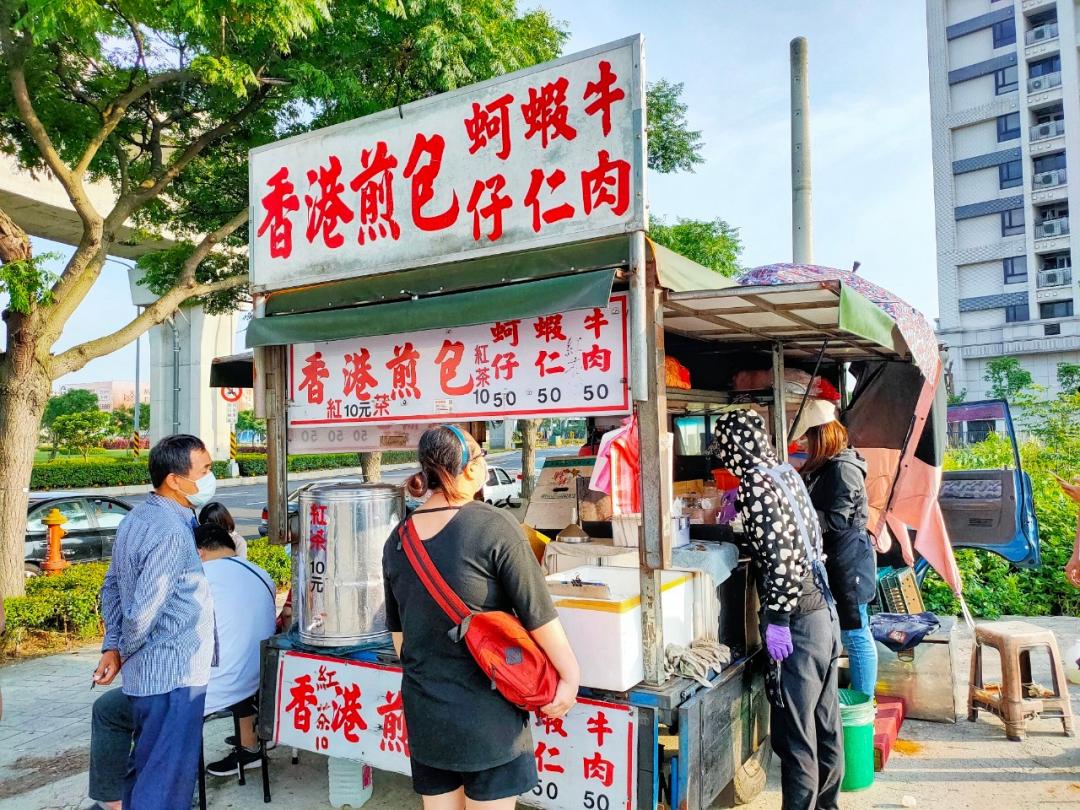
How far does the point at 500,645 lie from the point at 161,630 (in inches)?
64.5

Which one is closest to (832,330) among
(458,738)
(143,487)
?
(458,738)

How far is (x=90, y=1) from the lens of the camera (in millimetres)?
5883

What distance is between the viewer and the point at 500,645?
2.27 metres

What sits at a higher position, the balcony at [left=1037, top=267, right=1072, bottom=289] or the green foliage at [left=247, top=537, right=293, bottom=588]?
the balcony at [left=1037, top=267, right=1072, bottom=289]

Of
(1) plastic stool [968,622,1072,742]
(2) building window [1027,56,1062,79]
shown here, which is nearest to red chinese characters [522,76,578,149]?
(1) plastic stool [968,622,1072,742]

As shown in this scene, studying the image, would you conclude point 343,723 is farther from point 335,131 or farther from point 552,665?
point 335,131

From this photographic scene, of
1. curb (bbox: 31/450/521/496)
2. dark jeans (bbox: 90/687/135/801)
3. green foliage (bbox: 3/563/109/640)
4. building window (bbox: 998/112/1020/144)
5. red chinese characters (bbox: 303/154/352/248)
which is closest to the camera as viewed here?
dark jeans (bbox: 90/687/135/801)

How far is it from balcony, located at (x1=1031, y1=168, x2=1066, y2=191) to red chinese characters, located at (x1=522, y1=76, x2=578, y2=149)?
46.1 metres

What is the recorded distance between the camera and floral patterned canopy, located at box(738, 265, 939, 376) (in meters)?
4.21

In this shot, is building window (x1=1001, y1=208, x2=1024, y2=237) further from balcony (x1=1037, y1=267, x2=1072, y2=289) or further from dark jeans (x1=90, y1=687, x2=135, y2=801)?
dark jeans (x1=90, y1=687, x2=135, y2=801)

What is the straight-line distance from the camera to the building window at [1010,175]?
40719 millimetres

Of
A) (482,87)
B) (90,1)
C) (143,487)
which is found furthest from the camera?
(143,487)

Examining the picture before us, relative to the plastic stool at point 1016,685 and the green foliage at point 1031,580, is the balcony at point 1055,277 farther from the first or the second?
the plastic stool at point 1016,685

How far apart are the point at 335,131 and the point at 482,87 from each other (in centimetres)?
101
